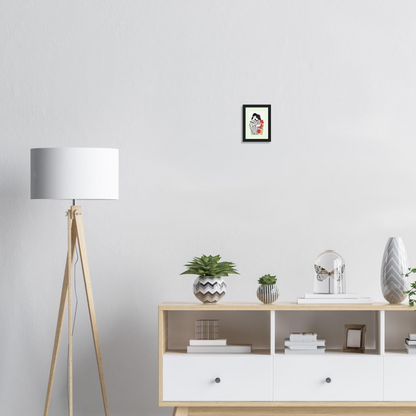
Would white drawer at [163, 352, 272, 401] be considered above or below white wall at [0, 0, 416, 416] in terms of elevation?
below

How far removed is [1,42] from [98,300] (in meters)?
1.48

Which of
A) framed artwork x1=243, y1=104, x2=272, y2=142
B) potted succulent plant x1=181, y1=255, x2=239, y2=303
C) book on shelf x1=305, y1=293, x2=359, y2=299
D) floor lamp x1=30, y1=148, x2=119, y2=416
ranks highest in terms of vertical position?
framed artwork x1=243, y1=104, x2=272, y2=142

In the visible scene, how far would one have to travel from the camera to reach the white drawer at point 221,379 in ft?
8.89

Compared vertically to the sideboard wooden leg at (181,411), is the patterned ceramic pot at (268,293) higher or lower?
higher

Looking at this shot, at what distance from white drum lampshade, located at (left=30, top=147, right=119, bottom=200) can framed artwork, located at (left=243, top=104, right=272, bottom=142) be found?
0.79m

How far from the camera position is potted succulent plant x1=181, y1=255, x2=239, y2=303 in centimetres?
277

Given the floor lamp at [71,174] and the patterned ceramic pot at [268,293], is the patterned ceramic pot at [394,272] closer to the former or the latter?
the patterned ceramic pot at [268,293]

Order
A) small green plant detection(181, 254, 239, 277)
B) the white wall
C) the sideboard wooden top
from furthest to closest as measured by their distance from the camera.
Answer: the white wall < small green plant detection(181, 254, 239, 277) < the sideboard wooden top

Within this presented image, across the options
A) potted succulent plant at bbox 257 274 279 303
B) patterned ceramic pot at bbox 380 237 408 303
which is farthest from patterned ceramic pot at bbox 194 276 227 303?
patterned ceramic pot at bbox 380 237 408 303

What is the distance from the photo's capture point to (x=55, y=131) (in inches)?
125

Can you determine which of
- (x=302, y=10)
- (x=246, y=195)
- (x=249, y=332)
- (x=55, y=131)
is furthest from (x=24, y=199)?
(x=302, y=10)

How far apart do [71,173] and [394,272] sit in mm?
1558

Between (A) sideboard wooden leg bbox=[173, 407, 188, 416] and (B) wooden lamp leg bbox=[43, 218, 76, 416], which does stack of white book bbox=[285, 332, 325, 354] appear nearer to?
(A) sideboard wooden leg bbox=[173, 407, 188, 416]

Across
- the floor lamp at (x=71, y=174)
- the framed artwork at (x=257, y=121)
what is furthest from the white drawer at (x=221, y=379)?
the framed artwork at (x=257, y=121)
